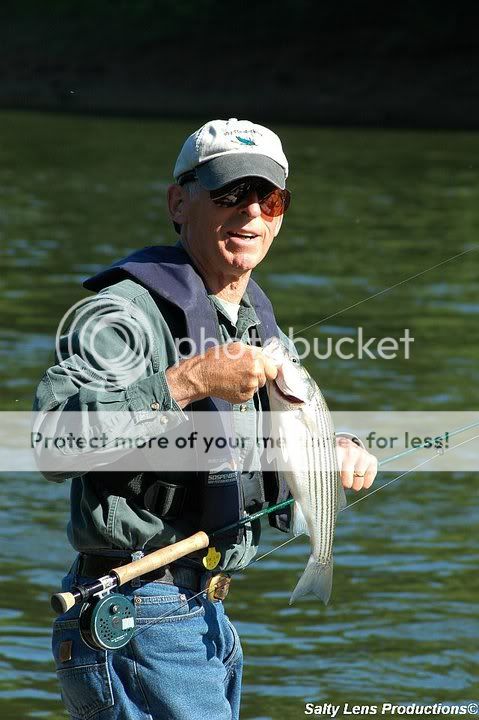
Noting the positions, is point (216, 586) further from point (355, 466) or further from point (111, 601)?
point (355, 466)

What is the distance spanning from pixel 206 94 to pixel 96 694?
121 ft

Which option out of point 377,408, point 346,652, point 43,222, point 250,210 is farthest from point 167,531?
point 43,222

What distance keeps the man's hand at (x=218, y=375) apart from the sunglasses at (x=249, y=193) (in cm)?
55

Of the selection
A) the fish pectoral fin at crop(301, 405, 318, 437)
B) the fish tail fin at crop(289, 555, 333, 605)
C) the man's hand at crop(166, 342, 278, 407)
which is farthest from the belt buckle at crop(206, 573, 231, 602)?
the man's hand at crop(166, 342, 278, 407)

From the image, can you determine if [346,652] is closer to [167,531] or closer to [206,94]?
[167,531]

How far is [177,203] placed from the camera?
4207 mm

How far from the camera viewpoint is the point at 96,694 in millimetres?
3836

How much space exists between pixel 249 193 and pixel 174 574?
1049mm

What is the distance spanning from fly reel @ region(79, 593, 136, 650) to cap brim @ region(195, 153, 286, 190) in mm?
1124

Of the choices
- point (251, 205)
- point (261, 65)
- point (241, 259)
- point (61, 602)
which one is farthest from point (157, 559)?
point (261, 65)

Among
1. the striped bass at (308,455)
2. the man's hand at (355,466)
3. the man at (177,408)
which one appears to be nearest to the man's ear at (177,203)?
the man at (177,408)

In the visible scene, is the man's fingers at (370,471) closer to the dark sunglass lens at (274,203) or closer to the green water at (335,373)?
the dark sunglass lens at (274,203)

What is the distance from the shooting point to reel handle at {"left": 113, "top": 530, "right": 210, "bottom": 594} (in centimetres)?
376

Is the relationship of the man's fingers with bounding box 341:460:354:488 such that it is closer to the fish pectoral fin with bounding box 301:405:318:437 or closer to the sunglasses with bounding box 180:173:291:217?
the fish pectoral fin with bounding box 301:405:318:437
